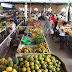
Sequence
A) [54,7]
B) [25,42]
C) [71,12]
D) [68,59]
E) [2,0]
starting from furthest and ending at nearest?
1. [54,7]
2. [2,0]
3. [71,12]
4. [68,59]
5. [25,42]

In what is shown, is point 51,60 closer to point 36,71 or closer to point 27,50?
point 36,71

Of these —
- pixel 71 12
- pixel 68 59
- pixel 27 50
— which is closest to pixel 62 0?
pixel 71 12

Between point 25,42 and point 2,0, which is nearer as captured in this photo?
point 25,42

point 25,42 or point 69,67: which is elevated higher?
point 25,42

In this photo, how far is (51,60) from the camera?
2.66 metres

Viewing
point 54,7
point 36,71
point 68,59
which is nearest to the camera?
point 36,71

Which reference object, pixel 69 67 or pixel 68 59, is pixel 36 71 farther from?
pixel 68 59

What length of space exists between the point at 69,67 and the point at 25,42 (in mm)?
1877

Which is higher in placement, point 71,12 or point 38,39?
point 71,12

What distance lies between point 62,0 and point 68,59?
67.1ft

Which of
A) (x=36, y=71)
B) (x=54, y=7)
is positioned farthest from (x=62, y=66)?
(x=54, y=7)

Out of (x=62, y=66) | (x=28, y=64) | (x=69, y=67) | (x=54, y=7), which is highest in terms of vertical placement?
(x=54, y=7)

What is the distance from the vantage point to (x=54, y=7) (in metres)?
34.2

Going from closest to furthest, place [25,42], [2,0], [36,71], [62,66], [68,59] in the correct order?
[36,71]
[62,66]
[25,42]
[68,59]
[2,0]
